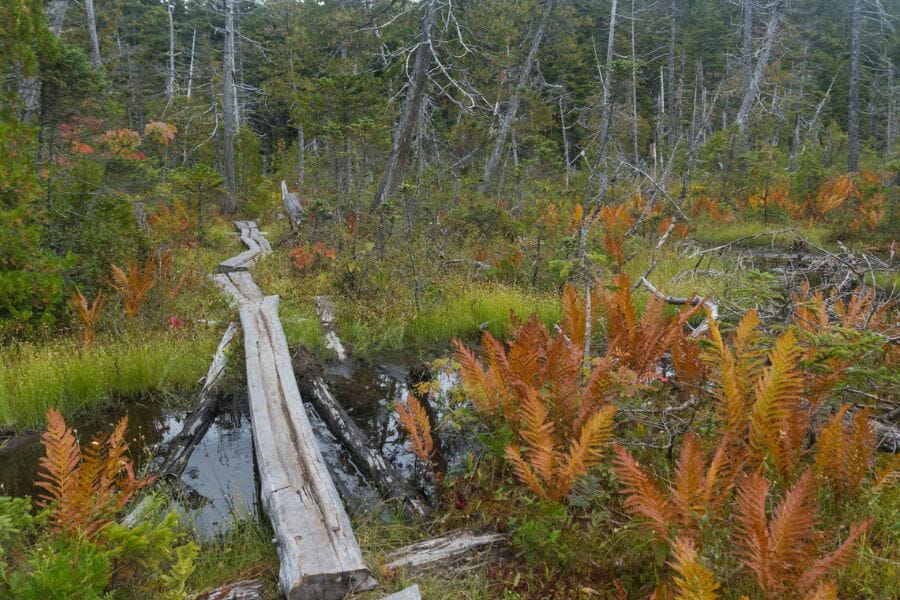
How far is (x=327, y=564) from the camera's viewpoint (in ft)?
8.36

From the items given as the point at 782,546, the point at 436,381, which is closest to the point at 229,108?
the point at 436,381

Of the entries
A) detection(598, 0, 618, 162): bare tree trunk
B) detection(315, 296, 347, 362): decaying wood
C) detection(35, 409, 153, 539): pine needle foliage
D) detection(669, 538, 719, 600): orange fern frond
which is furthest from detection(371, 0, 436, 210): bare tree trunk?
detection(669, 538, 719, 600): orange fern frond

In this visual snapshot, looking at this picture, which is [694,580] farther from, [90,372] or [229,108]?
[229,108]

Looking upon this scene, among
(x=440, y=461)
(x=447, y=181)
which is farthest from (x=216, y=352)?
(x=447, y=181)

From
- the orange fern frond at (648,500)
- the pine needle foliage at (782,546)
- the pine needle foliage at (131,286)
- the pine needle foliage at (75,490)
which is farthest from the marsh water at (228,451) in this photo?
the pine needle foliage at (782,546)

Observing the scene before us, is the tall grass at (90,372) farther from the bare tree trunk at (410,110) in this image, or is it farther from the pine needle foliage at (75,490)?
the bare tree trunk at (410,110)

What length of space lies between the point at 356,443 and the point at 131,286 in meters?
3.79

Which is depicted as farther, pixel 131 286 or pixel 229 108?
pixel 229 108

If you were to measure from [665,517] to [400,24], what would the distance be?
12.3m

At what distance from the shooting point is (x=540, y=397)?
3.56 m

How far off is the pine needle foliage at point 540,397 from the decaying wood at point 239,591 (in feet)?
4.78

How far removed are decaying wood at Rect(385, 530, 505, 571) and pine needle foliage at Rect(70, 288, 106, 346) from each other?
431cm

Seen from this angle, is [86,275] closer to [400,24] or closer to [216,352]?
[216,352]

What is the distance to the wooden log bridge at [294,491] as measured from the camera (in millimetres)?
2528
